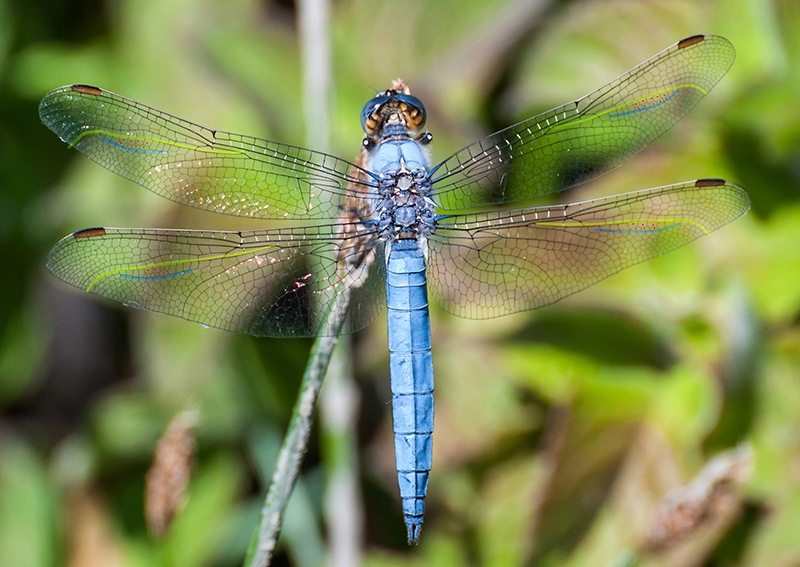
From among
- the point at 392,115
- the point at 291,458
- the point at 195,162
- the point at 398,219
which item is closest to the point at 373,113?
the point at 392,115

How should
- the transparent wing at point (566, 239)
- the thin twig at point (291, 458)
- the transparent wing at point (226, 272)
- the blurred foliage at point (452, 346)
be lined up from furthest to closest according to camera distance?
the blurred foliage at point (452, 346) → the transparent wing at point (566, 239) → the transparent wing at point (226, 272) → the thin twig at point (291, 458)

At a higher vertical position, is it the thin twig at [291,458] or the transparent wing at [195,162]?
the transparent wing at [195,162]

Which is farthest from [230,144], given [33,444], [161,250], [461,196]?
[33,444]

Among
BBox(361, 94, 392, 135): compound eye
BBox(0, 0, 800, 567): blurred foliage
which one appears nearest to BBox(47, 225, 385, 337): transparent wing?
BBox(361, 94, 392, 135): compound eye

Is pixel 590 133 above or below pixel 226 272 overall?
above

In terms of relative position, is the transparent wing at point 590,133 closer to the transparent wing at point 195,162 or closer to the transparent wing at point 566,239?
the transparent wing at point 566,239

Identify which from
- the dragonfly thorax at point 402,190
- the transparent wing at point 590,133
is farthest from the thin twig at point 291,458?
the transparent wing at point 590,133

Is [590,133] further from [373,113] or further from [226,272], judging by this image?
[226,272]
